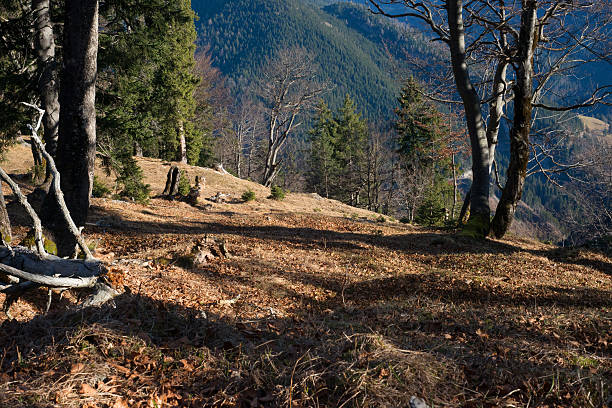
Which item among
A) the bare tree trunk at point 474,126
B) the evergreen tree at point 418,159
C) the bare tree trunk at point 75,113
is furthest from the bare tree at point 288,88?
the bare tree trunk at point 75,113

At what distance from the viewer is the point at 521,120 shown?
9.29 metres

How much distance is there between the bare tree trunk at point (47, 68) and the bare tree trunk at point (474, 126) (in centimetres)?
1074

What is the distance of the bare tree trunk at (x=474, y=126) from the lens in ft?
32.3

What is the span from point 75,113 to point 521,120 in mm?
10349

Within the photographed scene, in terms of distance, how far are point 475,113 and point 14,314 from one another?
10946 mm

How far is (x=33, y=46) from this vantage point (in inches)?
386

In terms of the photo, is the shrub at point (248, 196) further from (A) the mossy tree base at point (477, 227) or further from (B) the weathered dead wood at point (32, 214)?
(B) the weathered dead wood at point (32, 214)

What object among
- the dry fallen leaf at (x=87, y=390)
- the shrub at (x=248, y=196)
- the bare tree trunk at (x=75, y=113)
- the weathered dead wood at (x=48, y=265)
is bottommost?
the dry fallen leaf at (x=87, y=390)

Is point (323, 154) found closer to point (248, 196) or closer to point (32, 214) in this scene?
point (248, 196)

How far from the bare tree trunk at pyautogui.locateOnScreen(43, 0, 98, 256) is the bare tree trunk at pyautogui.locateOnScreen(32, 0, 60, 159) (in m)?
3.49

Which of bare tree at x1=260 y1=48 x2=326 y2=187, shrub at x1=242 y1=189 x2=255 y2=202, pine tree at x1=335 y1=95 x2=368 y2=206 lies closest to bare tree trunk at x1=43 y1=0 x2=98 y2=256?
shrub at x1=242 y1=189 x2=255 y2=202

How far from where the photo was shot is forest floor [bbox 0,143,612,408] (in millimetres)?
2268

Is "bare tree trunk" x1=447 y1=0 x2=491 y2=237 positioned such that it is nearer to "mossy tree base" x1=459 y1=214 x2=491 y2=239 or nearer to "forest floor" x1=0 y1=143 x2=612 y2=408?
"mossy tree base" x1=459 y1=214 x2=491 y2=239

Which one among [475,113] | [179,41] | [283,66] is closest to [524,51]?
[475,113]
